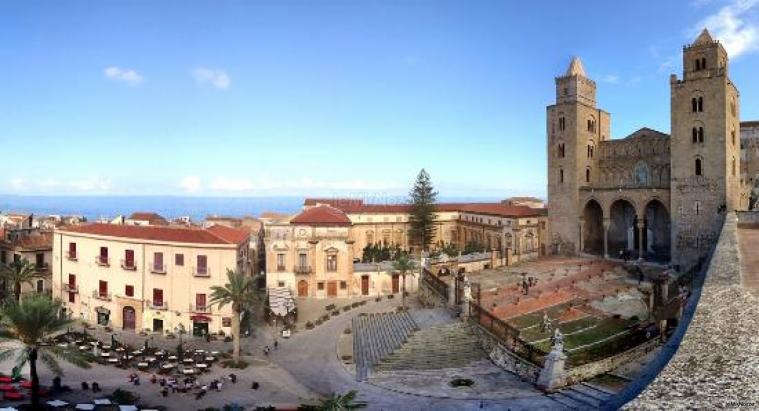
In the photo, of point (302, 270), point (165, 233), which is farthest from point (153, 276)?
point (302, 270)

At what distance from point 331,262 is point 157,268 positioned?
12.9 m

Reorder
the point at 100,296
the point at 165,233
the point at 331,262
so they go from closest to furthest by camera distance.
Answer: the point at 165,233, the point at 100,296, the point at 331,262

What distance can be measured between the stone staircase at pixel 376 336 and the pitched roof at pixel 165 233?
10.8 meters

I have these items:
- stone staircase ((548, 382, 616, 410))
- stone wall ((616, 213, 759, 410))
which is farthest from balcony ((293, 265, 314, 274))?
stone wall ((616, 213, 759, 410))

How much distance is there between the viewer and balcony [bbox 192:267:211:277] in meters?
36.7

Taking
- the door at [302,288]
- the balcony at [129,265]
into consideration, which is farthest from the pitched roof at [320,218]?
the balcony at [129,265]

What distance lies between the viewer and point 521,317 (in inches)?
1236

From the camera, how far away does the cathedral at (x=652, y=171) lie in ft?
151

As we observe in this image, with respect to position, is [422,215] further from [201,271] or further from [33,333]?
[33,333]

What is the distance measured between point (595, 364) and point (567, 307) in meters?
12.5

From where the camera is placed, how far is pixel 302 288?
143 feet

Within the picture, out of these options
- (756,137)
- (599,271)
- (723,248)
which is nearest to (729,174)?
(599,271)

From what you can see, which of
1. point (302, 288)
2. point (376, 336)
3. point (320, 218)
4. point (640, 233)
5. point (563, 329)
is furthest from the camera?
Answer: point (640, 233)

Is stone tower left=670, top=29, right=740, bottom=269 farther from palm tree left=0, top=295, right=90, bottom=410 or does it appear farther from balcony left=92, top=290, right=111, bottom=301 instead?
palm tree left=0, top=295, right=90, bottom=410
